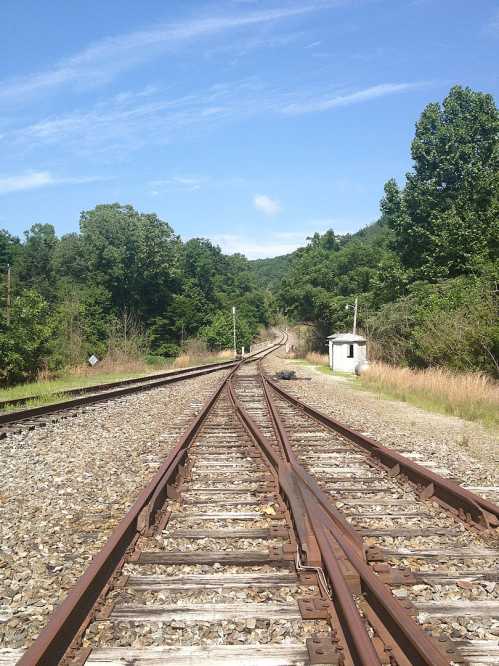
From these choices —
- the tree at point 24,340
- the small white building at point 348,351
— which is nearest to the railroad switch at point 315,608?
the tree at point 24,340

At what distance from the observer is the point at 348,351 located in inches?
1272

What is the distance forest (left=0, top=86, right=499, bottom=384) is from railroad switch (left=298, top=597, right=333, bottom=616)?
14974 millimetres

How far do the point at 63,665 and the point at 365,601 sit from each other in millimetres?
1627

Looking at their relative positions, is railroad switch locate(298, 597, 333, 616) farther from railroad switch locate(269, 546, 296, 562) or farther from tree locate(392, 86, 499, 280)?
tree locate(392, 86, 499, 280)

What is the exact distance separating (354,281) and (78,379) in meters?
38.5

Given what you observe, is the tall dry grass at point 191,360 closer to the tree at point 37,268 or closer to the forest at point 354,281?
the forest at point 354,281

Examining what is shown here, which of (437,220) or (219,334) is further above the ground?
(437,220)

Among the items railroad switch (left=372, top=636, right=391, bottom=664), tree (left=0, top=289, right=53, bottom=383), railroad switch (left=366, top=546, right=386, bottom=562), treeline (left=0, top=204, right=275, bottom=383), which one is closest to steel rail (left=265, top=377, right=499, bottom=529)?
railroad switch (left=366, top=546, right=386, bottom=562)

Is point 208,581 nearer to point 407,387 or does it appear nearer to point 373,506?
point 373,506

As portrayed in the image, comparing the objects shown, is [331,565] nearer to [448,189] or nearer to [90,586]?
[90,586]

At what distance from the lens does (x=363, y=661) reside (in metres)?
2.41

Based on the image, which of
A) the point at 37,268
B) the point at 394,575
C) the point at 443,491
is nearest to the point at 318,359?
the point at 443,491

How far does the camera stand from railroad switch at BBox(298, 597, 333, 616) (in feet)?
9.95

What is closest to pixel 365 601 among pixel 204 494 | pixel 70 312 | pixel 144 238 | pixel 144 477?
pixel 204 494
